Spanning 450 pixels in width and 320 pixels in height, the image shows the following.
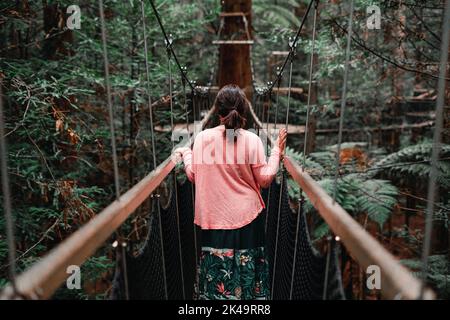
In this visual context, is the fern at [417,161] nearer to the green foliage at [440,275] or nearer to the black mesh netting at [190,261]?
the green foliage at [440,275]

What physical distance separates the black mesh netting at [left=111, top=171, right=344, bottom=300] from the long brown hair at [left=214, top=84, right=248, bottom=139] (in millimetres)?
368

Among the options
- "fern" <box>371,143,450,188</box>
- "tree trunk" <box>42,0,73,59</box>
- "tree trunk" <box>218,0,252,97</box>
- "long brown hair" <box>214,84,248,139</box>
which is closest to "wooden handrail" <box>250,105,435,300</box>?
"long brown hair" <box>214,84,248,139</box>

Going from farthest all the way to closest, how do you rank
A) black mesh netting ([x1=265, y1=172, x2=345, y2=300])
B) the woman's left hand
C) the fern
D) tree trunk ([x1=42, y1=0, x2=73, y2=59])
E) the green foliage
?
1. tree trunk ([x1=42, y1=0, x2=73, y2=59])
2. the fern
3. the green foliage
4. the woman's left hand
5. black mesh netting ([x1=265, y1=172, x2=345, y2=300])

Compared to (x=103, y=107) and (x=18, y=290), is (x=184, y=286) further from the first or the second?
(x=103, y=107)

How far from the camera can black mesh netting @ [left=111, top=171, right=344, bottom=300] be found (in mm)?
860

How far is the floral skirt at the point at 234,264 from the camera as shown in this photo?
1593mm

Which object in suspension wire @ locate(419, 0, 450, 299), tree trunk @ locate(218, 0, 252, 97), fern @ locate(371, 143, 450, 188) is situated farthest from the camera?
tree trunk @ locate(218, 0, 252, 97)

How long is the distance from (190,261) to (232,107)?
0.91 m

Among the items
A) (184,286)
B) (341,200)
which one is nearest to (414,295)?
(184,286)

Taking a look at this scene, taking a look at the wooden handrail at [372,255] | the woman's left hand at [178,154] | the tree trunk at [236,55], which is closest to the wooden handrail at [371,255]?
the wooden handrail at [372,255]

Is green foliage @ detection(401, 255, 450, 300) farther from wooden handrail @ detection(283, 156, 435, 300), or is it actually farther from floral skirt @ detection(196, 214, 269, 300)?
wooden handrail @ detection(283, 156, 435, 300)

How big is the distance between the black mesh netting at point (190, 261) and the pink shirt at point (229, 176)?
0.14m

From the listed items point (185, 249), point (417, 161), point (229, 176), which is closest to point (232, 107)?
point (229, 176)
